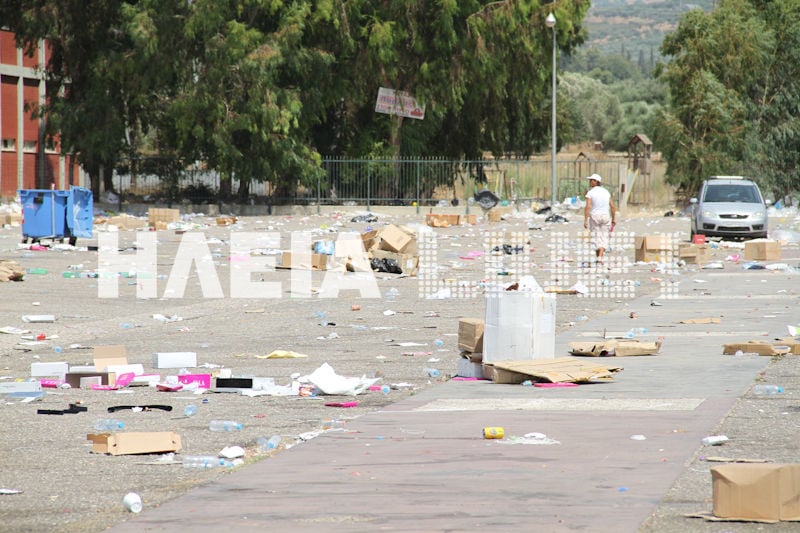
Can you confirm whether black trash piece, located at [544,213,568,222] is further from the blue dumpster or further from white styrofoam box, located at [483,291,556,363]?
white styrofoam box, located at [483,291,556,363]

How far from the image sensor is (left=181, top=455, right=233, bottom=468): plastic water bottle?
720 centimetres

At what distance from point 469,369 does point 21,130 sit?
47478 mm

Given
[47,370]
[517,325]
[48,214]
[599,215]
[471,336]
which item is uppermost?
[599,215]

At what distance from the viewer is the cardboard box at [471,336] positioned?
10.8m

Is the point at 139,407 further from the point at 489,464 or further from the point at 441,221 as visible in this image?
the point at 441,221

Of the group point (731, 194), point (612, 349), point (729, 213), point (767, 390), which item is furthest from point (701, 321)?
point (731, 194)

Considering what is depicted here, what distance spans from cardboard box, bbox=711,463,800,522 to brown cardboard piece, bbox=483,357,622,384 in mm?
4451

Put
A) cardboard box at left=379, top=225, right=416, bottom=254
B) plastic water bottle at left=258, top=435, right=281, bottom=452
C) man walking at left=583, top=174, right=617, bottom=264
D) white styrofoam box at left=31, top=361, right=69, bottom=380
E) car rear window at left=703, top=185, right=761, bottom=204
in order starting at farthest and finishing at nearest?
car rear window at left=703, top=185, right=761, bottom=204, man walking at left=583, top=174, right=617, bottom=264, cardboard box at left=379, top=225, right=416, bottom=254, white styrofoam box at left=31, top=361, right=69, bottom=380, plastic water bottle at left=258, top=435, right=281, bottom=452

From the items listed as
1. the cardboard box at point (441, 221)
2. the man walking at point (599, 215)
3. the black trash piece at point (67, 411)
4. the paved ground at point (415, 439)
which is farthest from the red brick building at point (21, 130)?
the black trash piece at point (67, 411)

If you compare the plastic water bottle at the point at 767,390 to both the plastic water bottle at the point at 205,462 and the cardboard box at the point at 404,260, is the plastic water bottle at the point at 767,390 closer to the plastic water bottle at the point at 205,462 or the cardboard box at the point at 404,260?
the plastic water bottle at the point at 205,462

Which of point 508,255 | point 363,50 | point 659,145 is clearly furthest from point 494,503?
point 659,145

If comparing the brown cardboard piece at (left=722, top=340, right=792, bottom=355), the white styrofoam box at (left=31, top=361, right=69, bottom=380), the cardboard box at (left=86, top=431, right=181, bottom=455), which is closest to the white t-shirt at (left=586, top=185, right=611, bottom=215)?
the brown cardboard piece at (left=722, top=340, right=792, bottom=355)

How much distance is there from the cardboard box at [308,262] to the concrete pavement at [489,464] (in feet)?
39.4

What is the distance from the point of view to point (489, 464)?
7.03 meters
